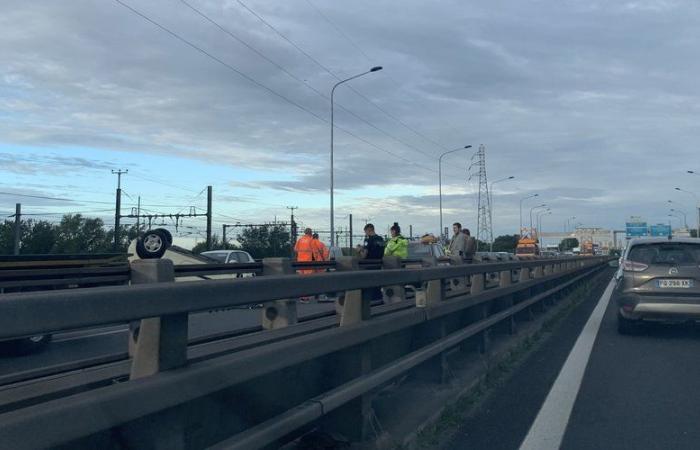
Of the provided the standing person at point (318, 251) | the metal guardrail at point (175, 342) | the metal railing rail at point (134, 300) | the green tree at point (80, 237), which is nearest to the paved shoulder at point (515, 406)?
the metal guardrail at point (175, 342)

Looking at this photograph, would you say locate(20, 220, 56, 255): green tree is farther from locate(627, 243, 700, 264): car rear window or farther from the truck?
the truck

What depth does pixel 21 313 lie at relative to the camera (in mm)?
2223

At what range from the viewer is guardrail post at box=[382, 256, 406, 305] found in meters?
7.19

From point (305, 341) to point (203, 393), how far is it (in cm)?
103

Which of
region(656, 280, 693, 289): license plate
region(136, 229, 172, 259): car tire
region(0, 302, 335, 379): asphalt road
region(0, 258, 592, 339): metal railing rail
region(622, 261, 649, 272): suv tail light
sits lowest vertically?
region(0, 302, 335, 379): asphalt road

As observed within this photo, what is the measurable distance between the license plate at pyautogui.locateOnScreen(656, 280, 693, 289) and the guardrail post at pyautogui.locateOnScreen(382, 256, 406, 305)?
5934 mm

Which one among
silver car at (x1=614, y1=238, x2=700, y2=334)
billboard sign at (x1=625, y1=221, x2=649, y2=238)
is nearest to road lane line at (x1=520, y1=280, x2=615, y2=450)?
silver car at (x1=614, y1=238, x2=700, y2=334)

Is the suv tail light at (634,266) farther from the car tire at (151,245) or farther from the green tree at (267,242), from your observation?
the green tree at (267,242)

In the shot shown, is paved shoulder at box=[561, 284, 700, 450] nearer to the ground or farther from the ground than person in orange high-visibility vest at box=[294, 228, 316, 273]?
nearer to the ground

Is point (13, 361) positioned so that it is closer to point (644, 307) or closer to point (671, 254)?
point (644, 307)

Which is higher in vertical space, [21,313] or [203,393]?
[21,313]

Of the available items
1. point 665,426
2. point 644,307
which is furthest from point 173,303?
point 644,307

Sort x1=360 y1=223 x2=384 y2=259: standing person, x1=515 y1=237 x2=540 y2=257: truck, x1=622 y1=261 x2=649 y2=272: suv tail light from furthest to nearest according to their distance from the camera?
x1=515 y1=237 x2=540 y2=257: truck → x1=360 y1=223 x2=384 y2=259: standing person → x1=622 y1=261 x2=649 y2=272: suv tail light

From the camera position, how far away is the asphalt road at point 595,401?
5648mm
